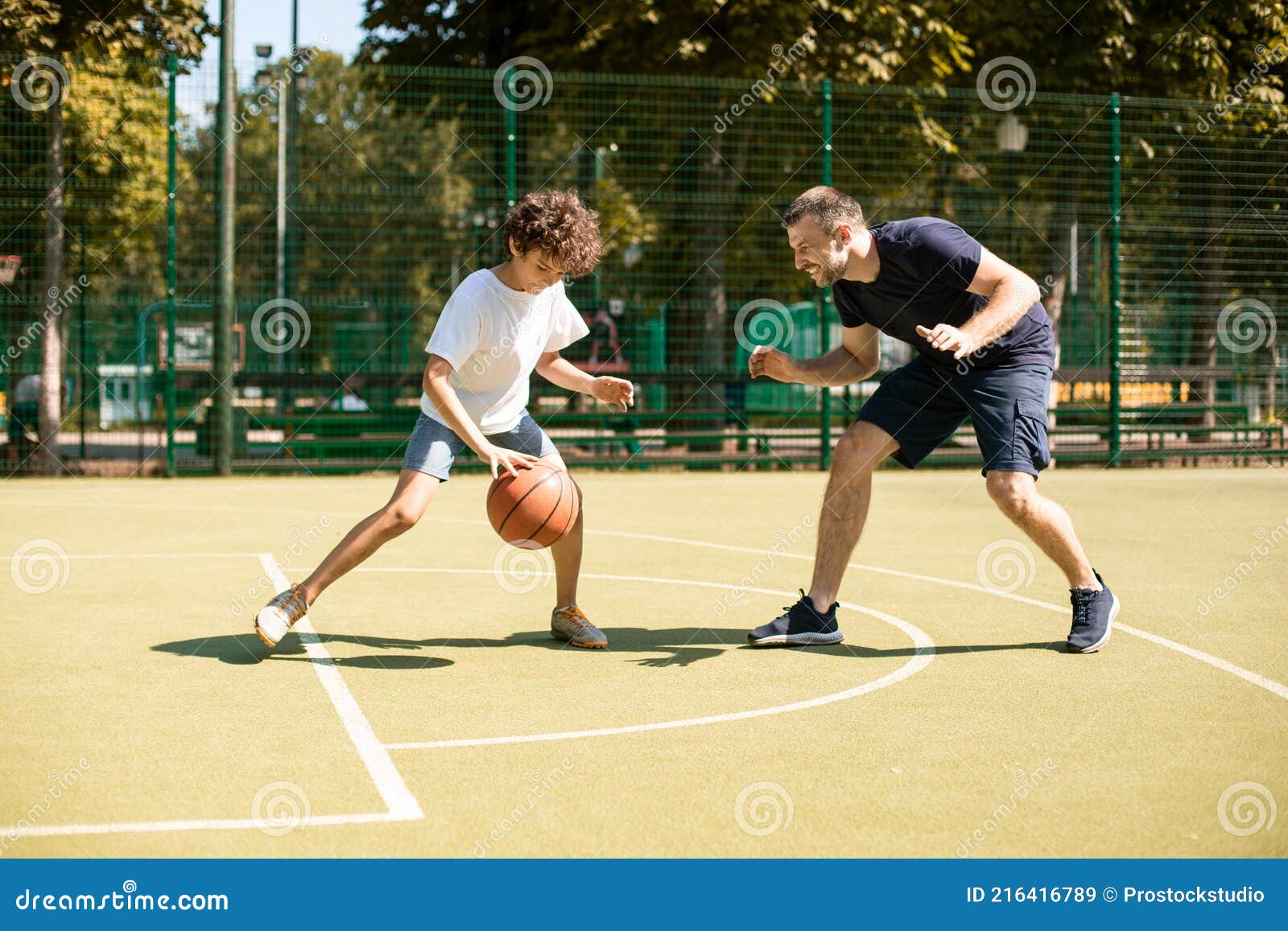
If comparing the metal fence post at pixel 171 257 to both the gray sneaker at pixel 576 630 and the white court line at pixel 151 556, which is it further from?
the gray sneaker at pixel 576 630

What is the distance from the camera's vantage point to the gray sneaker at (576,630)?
599 cm

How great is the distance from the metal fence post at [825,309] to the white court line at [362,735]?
10265 millimetres

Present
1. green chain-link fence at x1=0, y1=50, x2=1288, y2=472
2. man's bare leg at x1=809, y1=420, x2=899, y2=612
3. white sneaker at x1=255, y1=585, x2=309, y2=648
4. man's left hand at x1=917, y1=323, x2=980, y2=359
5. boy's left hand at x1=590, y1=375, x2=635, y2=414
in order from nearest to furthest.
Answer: man's left hand at x1=917, y1=323, x2=980, y2=359 < white sneaker at x1=255, y1=585, x2=309, y2=648 < boy's left hand at x1=590, y1=375, x2=635, y2=414 < man's bare leg at x1=809, y1=420, x2=899, y2=612 < green chain-link fence at x1=0, y1=50, x2=1288, y2=472

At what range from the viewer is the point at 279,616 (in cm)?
570

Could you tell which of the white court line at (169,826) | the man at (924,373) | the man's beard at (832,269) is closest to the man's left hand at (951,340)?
the man at (924,373)

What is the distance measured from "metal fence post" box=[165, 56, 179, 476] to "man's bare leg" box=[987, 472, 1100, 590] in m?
10.8

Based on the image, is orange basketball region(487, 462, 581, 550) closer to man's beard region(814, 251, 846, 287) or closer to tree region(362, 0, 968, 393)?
man's beard region(814, 251, 846, 287)

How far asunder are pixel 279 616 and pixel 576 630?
1.20 metres

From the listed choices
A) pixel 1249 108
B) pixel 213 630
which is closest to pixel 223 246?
pixel 213 630

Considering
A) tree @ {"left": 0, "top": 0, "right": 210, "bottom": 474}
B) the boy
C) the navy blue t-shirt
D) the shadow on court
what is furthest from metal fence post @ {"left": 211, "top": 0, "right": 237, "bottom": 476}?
the navy blue t-shirt

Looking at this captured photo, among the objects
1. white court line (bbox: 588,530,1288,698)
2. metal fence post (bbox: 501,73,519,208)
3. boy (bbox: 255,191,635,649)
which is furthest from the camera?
metal fence post (bbox: 501,73,519,208)

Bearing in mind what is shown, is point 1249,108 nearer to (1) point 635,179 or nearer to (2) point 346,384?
(1) point 635,179

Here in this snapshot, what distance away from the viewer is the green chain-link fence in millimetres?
15578
